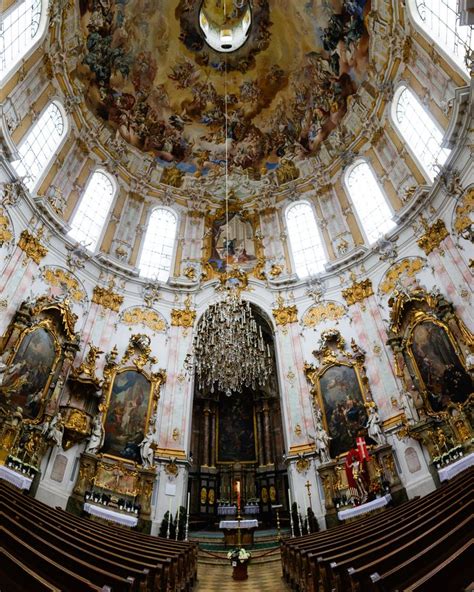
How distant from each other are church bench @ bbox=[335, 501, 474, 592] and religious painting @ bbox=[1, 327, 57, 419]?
1037 cm

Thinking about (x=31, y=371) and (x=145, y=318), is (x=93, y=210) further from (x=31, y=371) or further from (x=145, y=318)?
(x=31, y=371)

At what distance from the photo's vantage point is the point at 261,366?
12352 millimetres

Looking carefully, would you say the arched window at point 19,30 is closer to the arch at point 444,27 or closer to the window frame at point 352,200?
the arch at point 444,27

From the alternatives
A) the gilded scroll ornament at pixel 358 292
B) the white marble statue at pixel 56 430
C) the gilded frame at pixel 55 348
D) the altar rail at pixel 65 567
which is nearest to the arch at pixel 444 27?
the gilded scroll ornament at pixel 358 292

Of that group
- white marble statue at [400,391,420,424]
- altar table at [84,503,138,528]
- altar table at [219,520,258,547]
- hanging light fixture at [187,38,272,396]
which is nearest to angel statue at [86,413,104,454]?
altar table at [84,503,138,528]

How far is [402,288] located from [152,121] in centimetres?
1582

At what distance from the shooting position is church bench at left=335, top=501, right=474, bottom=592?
2457 mm

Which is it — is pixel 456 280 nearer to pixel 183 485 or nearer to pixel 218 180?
pixel 183 485

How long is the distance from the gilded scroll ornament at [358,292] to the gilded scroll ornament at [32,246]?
11.9m

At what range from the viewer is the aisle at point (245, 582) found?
20.1 ft

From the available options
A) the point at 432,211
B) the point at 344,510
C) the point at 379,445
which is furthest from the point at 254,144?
the point at 344,510

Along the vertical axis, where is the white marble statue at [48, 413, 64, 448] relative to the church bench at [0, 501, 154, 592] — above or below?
above

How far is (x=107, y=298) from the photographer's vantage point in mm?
15930

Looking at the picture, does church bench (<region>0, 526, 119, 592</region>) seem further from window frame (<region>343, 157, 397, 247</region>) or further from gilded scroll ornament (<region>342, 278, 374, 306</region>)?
window frame (<region>343, 157, 397, 247</region>)
